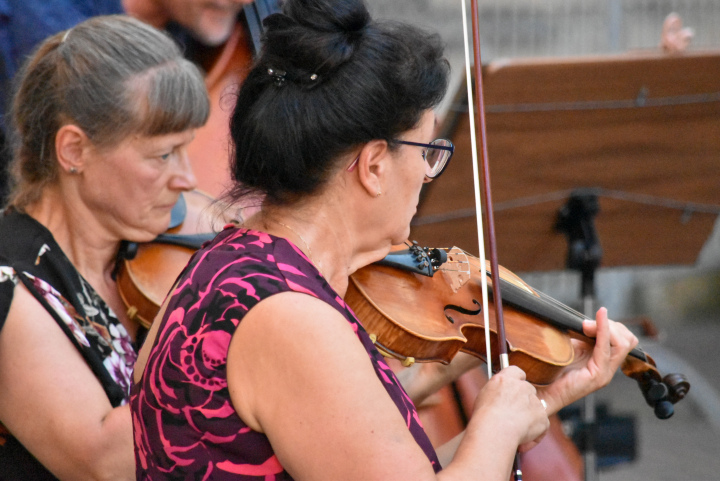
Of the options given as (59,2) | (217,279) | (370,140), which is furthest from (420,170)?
(59,2)

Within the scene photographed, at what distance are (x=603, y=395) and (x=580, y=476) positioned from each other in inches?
79.9

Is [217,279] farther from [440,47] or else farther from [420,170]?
[440,47]

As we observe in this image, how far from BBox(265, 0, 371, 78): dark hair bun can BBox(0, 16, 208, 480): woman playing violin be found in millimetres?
544

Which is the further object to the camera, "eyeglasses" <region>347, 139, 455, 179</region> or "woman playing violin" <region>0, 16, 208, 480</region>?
"woman playing violin" <region>0, 16, 208, 480</region>

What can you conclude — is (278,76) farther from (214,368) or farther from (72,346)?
(72,346)

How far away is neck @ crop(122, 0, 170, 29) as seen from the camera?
2178 mm

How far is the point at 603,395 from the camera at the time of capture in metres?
3.93

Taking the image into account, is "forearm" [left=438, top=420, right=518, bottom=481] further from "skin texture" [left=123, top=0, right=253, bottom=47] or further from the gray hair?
"skin texture" [left=123, top=0, right=253, bottom=47]

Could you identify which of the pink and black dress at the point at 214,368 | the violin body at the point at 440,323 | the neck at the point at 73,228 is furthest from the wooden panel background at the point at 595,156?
the pink and black dress at the point at 214,368

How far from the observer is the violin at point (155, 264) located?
160 centimetres

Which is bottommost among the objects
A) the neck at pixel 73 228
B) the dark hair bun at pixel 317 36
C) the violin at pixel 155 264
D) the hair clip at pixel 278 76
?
the violin at pixel 155 264

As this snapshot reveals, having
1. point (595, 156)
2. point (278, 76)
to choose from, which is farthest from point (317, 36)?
point (595, 156)

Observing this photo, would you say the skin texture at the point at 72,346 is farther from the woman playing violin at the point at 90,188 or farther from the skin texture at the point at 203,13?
the skin texture at the point at 203,13

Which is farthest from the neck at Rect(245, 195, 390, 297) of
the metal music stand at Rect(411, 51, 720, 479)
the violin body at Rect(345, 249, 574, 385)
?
the metal music stand at Rect(411, 51, 720, 479)
